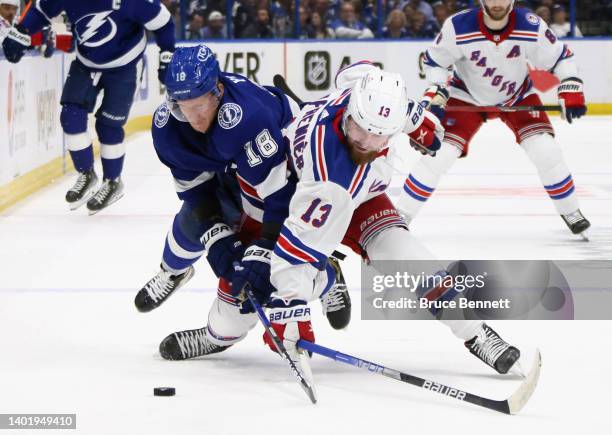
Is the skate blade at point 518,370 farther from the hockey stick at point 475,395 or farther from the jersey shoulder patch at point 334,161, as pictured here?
the jersey shoulder patch at point 334,161

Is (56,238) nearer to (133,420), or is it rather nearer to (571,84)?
(571,84)

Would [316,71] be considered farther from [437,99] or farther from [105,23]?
[437,99]

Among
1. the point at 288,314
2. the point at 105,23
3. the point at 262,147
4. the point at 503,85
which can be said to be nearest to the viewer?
the point at 288,314

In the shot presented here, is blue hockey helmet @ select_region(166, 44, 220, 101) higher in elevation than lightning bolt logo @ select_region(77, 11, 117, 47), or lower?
higher

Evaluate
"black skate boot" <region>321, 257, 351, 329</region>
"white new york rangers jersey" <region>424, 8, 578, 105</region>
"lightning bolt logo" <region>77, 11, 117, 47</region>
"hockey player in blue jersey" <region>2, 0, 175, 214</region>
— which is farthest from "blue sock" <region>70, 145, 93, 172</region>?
"black skate boot" <region>321, 257, 351, 329</region>

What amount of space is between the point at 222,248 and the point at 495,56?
8.34ft

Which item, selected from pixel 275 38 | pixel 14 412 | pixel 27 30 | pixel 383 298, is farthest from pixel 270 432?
pixel 275 38

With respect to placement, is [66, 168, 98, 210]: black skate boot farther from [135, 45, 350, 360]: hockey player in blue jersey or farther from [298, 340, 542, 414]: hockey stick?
[298, 340, 542, 414]: hockey stick

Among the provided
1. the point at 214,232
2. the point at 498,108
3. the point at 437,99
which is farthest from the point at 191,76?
the point at 498,108

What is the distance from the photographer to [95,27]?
6.21 meters

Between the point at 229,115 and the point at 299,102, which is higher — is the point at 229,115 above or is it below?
above

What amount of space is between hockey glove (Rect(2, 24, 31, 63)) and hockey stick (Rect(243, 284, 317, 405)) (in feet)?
10.5

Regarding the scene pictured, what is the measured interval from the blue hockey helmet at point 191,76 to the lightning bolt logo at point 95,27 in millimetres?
3032

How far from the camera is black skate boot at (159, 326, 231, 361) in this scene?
3.55m
